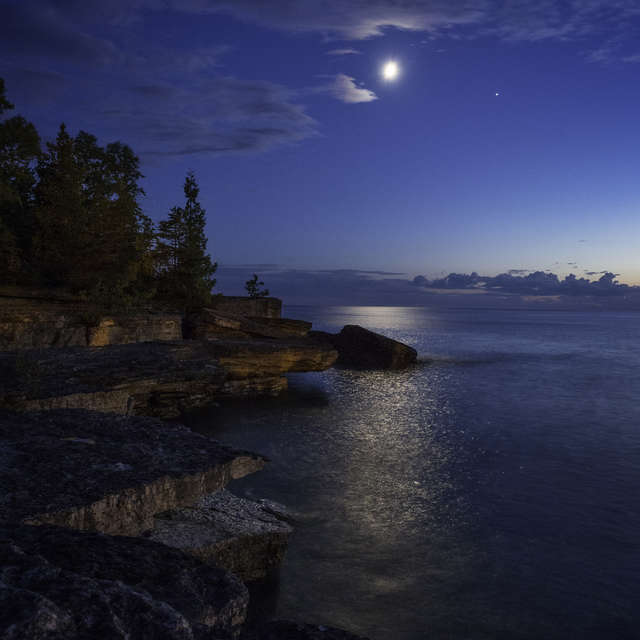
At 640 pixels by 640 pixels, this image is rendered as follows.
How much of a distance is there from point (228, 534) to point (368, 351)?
126 feet

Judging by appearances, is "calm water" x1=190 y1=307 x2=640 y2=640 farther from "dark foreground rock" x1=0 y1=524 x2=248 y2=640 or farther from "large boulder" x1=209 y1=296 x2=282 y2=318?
"large boulder" x1=209 y1=296 x2=282 y2=318

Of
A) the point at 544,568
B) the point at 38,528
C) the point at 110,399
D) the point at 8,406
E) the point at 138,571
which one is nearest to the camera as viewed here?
the point at 138,571

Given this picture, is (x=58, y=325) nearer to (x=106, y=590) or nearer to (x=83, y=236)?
(x=83, y=236)

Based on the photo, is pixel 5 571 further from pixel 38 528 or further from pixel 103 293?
pixel 103 293

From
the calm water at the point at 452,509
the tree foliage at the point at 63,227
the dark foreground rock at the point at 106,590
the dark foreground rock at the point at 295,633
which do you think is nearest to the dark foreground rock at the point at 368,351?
the calm water at the point at 452,509

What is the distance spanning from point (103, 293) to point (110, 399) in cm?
1267

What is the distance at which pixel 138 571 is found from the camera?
3.14 m

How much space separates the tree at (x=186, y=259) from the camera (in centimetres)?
3856

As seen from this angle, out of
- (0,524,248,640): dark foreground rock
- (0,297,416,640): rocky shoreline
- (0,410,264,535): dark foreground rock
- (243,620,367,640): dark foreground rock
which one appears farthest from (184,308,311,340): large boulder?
(243,620,367,640): dark foreground rock

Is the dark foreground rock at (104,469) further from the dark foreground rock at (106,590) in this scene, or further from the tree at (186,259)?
the tree at (186,259)

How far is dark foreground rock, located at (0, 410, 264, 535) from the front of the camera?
4.62m

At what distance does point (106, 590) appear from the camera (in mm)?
2588

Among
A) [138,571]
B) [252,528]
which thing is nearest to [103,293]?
[252,528]

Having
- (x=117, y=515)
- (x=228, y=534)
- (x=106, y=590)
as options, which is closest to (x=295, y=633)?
(x=106, y=590)
